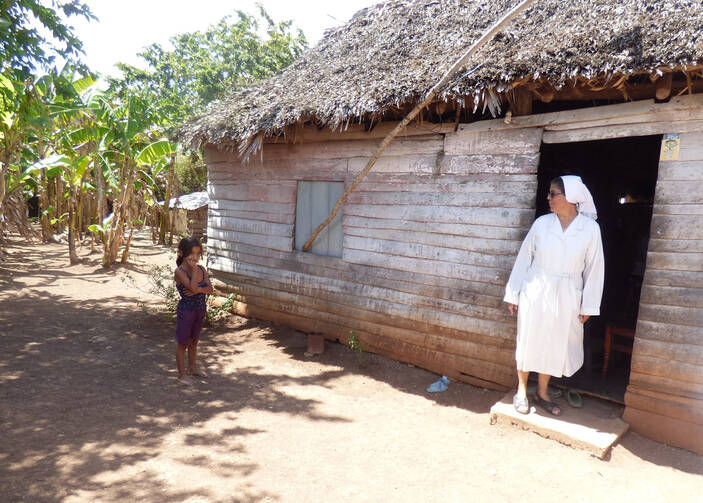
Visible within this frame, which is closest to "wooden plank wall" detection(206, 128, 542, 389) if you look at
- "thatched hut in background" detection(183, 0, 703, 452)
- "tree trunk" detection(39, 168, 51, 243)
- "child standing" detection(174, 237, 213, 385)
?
"thatched hut in background" detection(183, 0, 703, 452)

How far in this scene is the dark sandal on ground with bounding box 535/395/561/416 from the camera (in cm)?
365

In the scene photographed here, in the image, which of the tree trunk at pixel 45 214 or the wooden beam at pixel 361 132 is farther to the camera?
the tree trunk at pixel 45 214

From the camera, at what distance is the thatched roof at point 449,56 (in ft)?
11.0

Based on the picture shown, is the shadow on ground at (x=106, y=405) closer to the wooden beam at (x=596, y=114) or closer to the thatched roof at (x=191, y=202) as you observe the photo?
the wooden beam at (x=596, y=114)

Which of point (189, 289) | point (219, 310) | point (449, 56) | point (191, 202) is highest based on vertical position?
point (449, 56)

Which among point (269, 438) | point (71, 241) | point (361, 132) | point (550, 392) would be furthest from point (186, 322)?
point (71, 241)

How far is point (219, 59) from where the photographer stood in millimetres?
22609

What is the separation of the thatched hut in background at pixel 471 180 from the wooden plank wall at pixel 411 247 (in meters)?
0.02

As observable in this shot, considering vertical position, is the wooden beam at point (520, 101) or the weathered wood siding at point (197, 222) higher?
the wooden beam at point (520, 101)

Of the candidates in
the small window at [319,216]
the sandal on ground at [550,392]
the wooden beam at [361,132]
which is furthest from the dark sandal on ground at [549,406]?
the small window at [319,216]

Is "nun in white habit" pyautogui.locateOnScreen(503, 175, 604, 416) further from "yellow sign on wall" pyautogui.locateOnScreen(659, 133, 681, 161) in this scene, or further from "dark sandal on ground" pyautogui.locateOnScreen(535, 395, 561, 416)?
"yellow sign on wall" pyautogui.locateOnScreen(659, 133, 681, 161)

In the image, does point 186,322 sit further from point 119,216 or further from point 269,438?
point 119,216

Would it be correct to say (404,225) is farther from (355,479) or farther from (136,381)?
(136,381)

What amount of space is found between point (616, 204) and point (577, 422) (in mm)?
4051
